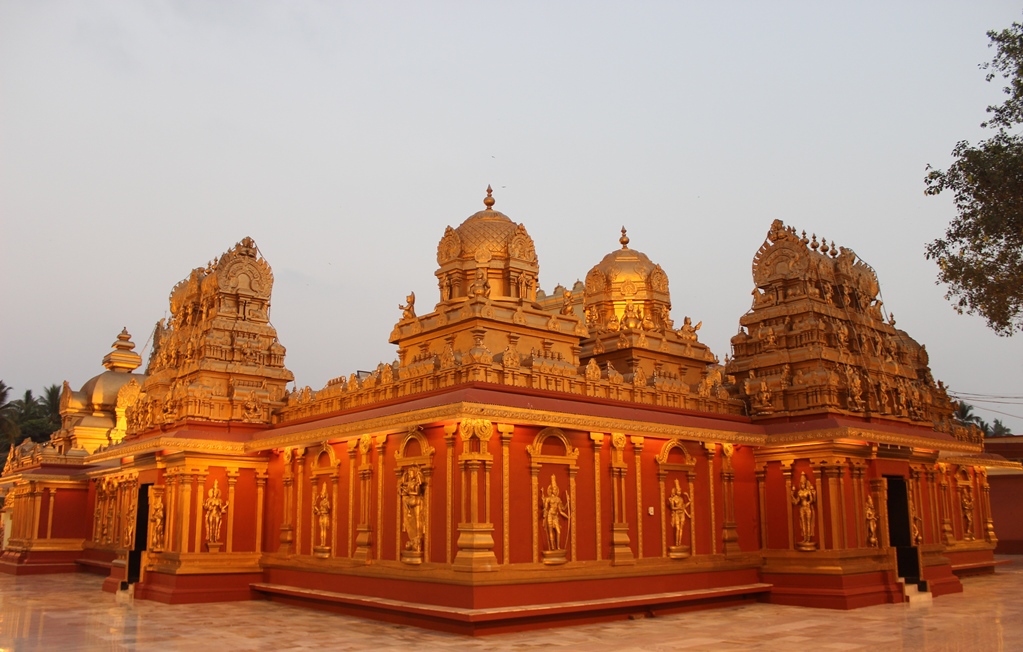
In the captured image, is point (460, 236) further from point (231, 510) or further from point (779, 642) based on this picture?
point (779, 642)

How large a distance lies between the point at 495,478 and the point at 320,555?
5.27 metres

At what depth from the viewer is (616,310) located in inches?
965

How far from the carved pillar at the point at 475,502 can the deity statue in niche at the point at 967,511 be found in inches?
697

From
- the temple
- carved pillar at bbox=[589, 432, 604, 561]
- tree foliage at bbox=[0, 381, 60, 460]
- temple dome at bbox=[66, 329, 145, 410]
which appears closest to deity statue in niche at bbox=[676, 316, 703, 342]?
the temple

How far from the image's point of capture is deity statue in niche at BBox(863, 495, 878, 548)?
19.0m

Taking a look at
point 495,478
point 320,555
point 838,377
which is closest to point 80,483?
point 320,555

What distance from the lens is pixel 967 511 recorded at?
2652cm

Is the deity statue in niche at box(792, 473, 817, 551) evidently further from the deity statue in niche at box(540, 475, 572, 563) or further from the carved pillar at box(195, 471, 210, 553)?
the carved pillar at box(195, 471, 210, 553)

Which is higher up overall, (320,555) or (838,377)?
(838,377)

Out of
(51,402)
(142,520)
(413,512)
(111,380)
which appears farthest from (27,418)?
(413,512)

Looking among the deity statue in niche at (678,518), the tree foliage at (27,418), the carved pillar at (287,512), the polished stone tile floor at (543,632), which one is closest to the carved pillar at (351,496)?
the polished stone tile floor at (543,632)

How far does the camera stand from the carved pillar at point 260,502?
68.3ft

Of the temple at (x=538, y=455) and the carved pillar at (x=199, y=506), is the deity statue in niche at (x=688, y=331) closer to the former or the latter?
the temple at (x=538, y=455)

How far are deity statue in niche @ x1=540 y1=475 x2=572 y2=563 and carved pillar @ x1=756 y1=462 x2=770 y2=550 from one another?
18.6 feet
